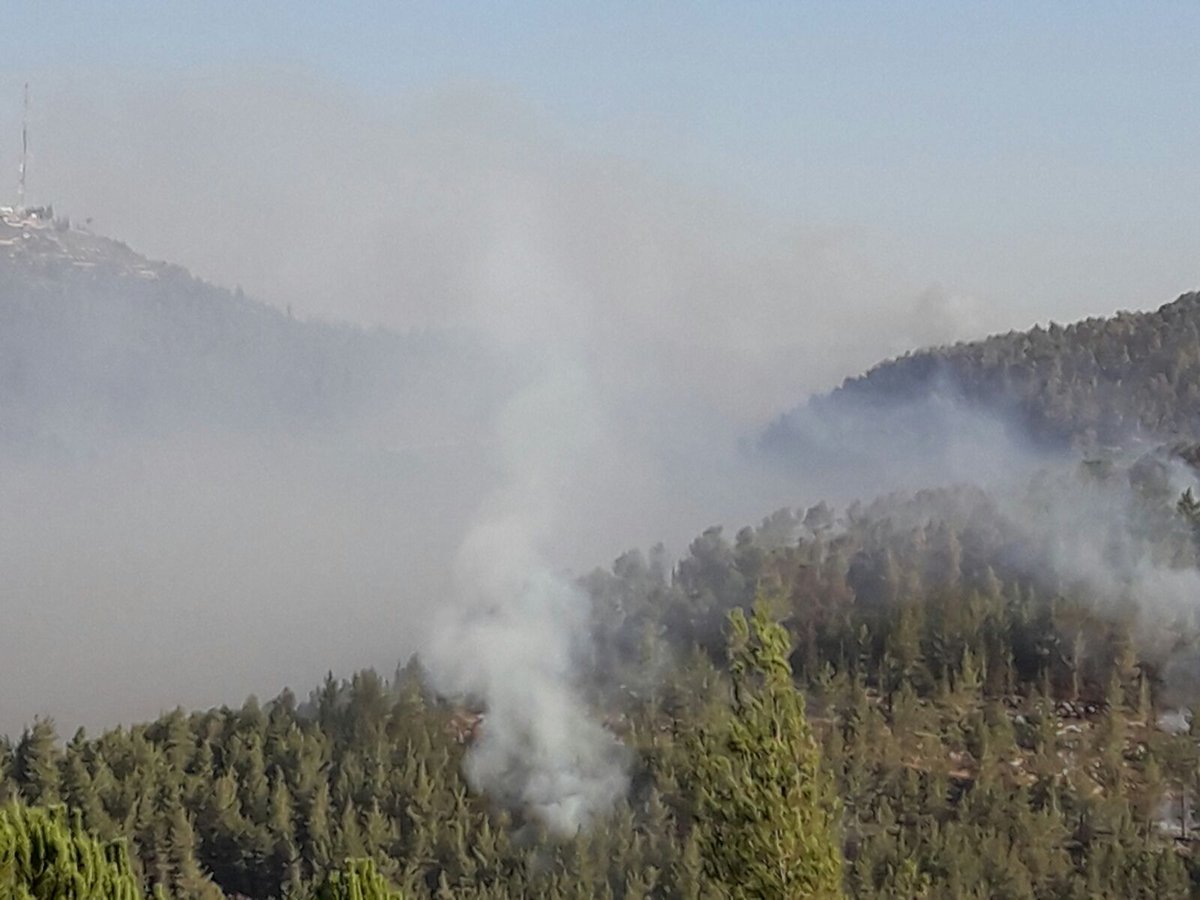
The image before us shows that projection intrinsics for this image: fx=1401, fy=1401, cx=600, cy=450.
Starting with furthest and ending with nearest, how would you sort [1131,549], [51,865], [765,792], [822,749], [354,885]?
[1131,549], [822,749], [51,865], [765,792], [354,885]

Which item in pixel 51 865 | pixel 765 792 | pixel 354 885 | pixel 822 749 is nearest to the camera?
pixel 354 885

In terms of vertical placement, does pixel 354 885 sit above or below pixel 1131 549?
above

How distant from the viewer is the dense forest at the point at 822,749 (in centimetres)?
6203

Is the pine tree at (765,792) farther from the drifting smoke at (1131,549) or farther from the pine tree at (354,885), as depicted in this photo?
the drifting smoke at (1131,549)

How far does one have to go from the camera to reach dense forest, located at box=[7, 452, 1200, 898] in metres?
62.0

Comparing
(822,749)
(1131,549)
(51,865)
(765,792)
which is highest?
(51,865)

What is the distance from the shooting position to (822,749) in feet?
127

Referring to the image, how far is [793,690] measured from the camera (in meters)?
20.5

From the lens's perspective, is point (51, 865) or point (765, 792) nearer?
point (765, 792)

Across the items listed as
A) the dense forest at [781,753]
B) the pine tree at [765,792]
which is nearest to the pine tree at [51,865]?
the dense forest at [781,753]

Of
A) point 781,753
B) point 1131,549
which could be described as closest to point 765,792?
point 781,753

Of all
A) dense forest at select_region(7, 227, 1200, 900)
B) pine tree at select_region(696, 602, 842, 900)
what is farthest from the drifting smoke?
pine tree at select_region(696, 602, 842, 900)

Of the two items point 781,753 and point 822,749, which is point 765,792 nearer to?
point 781,753

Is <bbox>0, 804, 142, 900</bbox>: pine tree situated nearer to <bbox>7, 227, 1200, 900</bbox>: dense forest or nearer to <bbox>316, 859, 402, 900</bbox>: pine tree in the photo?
<bbox>7, 227, 1200, 900</bbox>: dense forest
